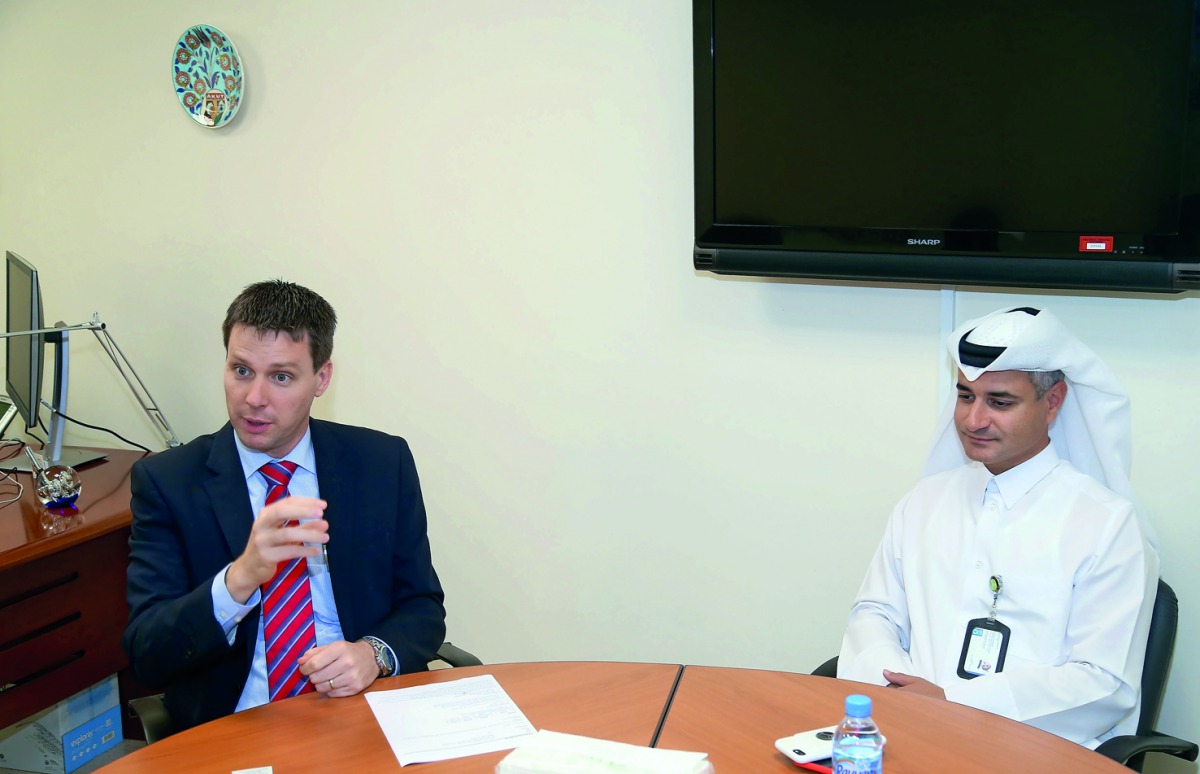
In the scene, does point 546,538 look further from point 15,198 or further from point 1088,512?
point 15,198

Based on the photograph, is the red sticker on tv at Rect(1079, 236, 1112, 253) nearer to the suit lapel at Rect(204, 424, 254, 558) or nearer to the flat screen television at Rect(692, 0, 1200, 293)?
the flat screen television at Rect(692, 0, 1200, 293)

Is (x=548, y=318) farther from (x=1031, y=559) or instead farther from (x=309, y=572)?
(x=1031, y=559)

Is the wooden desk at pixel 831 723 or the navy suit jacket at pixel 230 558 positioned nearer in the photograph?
the wooden desk at pixel 831 723

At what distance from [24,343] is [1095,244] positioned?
344 cm

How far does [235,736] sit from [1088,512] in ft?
6.25

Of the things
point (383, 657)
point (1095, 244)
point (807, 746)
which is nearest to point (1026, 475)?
point (1095, 244)

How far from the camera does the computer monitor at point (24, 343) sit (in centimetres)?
354

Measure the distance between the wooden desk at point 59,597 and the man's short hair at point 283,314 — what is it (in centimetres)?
118

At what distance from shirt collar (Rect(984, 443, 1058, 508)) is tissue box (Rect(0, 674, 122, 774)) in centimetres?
302

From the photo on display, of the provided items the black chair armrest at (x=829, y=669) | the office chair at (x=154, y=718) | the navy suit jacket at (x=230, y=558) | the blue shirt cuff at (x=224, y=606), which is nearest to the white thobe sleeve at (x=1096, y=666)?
the black chair armrest at (x=829, y=669)

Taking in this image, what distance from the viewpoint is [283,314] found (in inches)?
96.2

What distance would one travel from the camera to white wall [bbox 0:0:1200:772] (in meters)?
3.10

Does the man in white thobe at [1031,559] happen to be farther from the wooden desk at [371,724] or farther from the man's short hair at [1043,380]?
the wooden desk at [371,724]

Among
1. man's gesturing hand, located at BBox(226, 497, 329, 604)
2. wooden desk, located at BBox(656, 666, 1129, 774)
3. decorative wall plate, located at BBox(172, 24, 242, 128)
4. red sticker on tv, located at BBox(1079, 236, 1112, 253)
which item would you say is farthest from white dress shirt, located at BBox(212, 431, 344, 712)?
red sticker on tv, located at BBox(1079, 236, 1112, 253)
